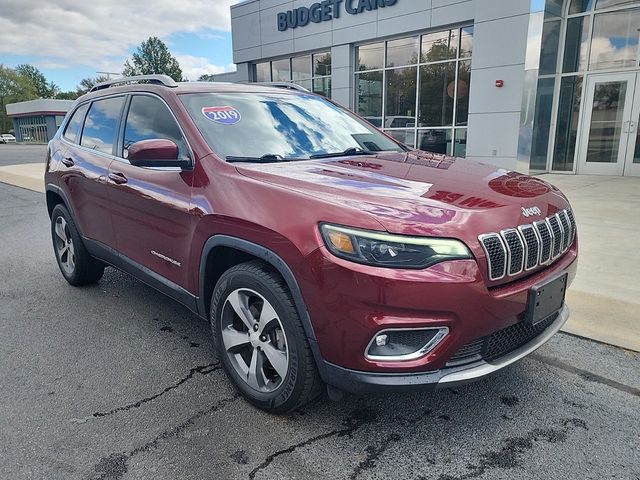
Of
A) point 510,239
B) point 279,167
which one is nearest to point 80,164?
point 279,167

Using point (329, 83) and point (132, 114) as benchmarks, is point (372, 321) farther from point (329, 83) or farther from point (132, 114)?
point (329, 83)

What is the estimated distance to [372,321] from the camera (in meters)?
2.05

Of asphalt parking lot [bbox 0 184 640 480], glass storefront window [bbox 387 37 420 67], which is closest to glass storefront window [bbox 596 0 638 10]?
glass storefront window [bbox 387 37 420 67]

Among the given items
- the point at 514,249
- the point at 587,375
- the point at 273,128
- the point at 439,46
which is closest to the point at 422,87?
the point at 439,46

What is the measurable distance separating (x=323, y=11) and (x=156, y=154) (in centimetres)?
1575

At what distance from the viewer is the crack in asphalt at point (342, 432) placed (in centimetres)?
224

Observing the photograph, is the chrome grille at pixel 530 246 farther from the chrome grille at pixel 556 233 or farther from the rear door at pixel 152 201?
the rear door at pixel 152 201

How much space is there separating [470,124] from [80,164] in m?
11.4

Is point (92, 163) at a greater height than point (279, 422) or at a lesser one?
greater

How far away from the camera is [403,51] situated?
15.3 metres

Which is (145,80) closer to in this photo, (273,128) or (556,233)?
(273,128)

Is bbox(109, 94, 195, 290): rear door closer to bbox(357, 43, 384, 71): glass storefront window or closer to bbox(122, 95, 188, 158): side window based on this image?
bbox(122, 95, 188, 158): side window

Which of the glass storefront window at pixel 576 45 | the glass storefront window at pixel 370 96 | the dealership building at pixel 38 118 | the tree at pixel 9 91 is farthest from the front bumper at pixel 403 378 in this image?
the tree at pixel 9 91

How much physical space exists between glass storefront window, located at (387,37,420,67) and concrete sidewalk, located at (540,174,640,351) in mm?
7908
